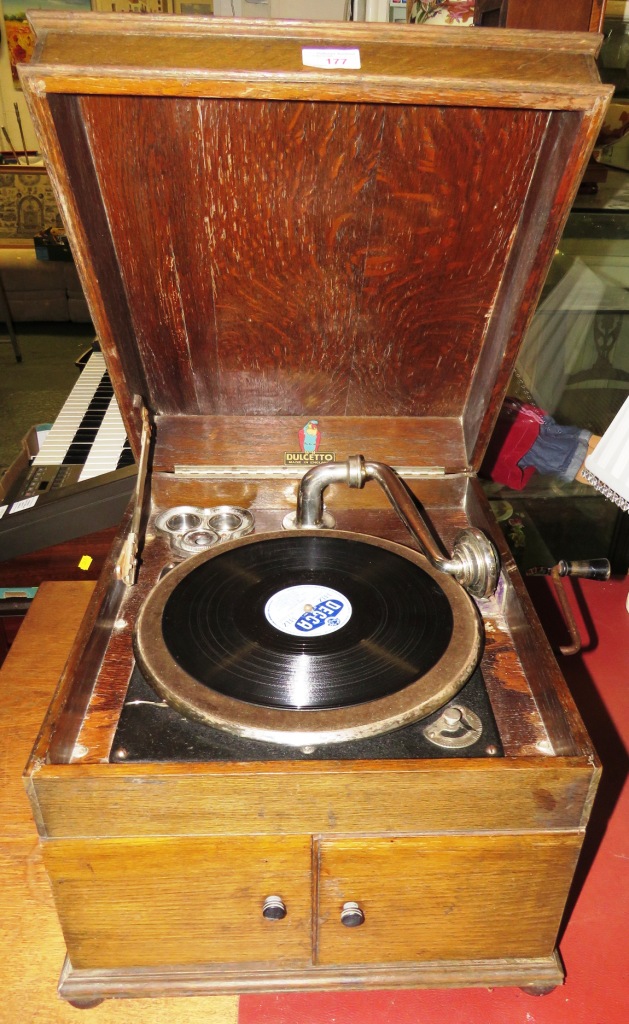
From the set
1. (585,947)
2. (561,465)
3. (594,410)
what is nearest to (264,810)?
(585,947)

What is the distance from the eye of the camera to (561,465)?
2873 mm

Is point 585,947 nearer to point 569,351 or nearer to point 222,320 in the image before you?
point 222,320

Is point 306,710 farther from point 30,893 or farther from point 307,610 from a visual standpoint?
point 30,893

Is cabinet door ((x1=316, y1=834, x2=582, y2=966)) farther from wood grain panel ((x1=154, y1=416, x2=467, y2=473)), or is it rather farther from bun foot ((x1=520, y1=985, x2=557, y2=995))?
wood grain panel ((x1=154, y1=416, x2=467, y2=473))

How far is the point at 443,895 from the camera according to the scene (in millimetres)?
1041

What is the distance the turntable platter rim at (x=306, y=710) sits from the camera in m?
1.02

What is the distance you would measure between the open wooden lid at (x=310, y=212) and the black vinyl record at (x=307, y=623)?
12.7 inches

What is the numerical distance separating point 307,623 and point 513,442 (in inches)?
71.4

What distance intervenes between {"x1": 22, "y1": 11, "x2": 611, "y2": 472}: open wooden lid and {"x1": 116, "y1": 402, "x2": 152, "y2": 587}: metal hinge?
34 millimetres

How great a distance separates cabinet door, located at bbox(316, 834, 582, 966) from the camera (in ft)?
3.30

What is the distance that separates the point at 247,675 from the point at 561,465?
209cm

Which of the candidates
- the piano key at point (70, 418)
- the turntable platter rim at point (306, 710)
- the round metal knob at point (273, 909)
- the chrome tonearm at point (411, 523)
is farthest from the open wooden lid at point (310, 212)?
the round metal knob at point (273, 909)

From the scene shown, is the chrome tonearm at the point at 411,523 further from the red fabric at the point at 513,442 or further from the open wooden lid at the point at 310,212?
the red fabric at the point at 513,442

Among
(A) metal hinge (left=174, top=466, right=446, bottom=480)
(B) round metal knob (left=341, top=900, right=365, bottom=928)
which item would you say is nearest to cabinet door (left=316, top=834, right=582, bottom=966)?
(B) round metal knob (left=341, top=900, right=365, bottom=928)
